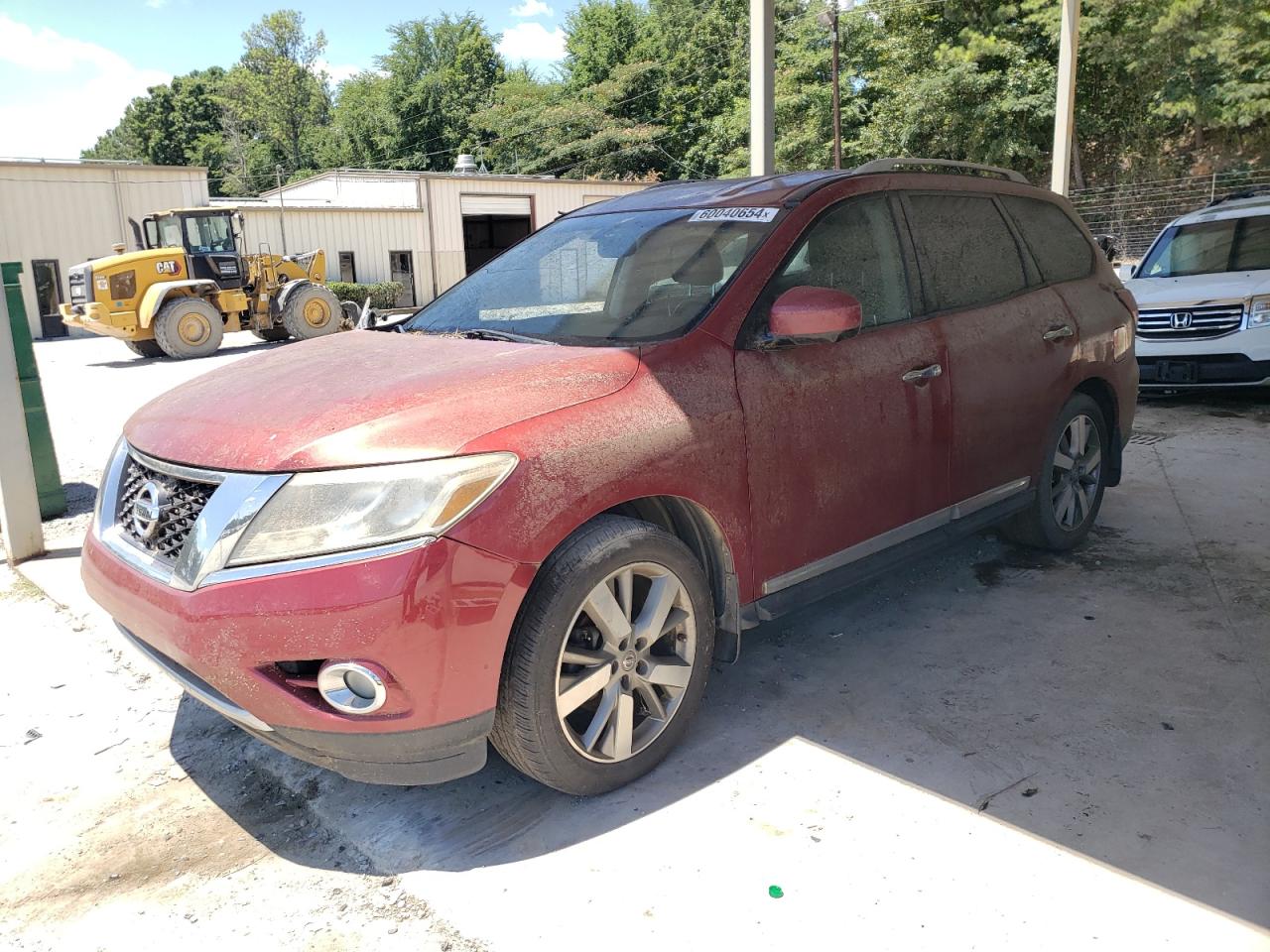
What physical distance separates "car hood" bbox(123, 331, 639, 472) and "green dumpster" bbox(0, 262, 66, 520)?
11.3ft

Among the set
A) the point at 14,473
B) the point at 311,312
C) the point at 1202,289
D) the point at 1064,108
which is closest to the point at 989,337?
the point at 14,473

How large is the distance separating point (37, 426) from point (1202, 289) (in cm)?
906

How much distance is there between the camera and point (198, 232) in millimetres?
17812

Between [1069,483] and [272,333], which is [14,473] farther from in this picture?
[272,333]

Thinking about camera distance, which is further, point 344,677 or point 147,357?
point 147,357

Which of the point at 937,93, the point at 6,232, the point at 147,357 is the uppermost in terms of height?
the point at 937,93

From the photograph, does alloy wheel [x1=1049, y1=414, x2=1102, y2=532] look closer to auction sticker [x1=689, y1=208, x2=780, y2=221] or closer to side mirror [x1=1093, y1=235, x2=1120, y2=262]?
auction sticker [x1=689, y1=208, x2=780, y2=221]

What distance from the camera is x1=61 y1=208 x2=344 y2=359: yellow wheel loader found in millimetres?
16656

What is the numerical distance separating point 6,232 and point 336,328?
41.4 feet

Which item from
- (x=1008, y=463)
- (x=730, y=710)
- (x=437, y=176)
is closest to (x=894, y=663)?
(x=730, y=710)

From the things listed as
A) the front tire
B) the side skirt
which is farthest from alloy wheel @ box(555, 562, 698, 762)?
the side skirt

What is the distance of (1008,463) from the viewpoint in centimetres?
414

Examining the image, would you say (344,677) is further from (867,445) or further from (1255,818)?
(1255,818)

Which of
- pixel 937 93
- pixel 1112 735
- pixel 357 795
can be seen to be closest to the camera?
pixel 357 795
